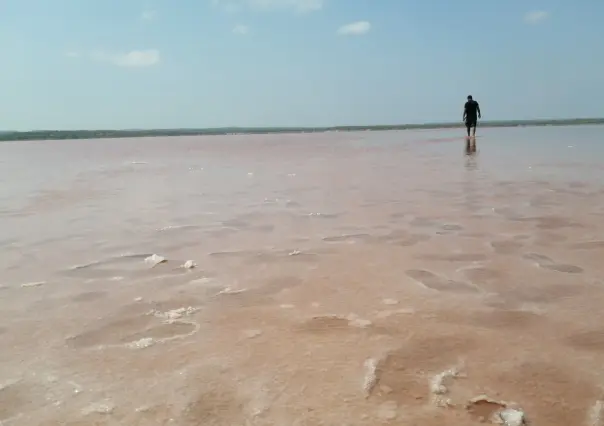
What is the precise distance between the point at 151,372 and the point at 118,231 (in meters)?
3.11

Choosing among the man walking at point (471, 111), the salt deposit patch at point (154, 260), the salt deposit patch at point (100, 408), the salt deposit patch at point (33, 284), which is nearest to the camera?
the salt deposit patch at point (100, 408)

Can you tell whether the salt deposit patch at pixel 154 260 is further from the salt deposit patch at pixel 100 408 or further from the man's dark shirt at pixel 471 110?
the man's dark shirt at pixel 471 110

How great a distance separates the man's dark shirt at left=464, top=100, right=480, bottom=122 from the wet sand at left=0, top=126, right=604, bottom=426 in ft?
53.8

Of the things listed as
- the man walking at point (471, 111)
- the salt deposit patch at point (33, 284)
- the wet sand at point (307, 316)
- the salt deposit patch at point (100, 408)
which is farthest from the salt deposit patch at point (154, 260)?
the man walking at point (471, 111)

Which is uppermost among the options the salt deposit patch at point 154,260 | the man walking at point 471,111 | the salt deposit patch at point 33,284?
the man walking at point 471,111

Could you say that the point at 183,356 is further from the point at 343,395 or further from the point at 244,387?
the point at 343,395

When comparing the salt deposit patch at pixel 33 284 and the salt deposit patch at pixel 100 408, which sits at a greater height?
the salt deposit patch at pixel 33 284

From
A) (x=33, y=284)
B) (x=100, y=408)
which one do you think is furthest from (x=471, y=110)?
(x=100, y=408)

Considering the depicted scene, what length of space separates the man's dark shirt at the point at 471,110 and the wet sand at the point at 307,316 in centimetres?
1641

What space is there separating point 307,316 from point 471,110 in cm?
2038

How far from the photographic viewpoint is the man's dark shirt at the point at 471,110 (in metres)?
20.7

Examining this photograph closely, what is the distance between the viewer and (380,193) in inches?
271

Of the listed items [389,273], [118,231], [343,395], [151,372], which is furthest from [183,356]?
[118,231]

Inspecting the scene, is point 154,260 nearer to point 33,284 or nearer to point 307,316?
point 33,284
